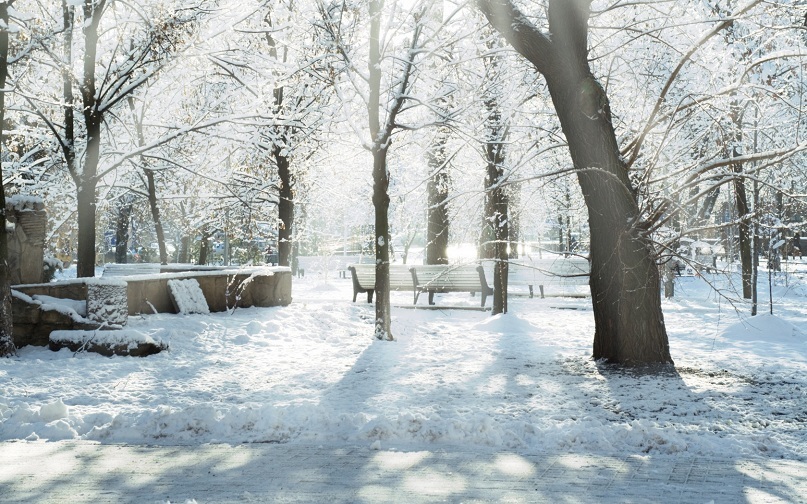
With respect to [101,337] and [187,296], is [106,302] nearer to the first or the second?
[101,337]

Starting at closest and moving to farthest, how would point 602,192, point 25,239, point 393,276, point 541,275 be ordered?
1. point 602,192
2. point 25,239
3. point 393,276
4. point 541,275

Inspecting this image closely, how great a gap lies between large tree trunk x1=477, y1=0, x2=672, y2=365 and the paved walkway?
10.6ft

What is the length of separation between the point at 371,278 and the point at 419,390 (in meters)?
9.69

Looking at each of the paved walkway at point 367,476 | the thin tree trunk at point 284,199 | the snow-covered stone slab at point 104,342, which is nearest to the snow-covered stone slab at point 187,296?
the snow-covered stone slab at point 104,342

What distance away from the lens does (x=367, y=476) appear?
4.52 metres

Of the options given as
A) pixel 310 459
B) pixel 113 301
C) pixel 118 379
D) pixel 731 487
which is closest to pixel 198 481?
pixel 310 459

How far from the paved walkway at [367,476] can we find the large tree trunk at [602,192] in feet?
10.6

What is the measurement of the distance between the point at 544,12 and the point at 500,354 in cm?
509

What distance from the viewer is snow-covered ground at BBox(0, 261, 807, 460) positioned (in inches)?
214

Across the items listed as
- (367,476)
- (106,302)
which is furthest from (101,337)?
(367,476)

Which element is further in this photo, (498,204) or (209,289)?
(209,289)

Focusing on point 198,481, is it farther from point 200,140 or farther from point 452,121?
point 200,140

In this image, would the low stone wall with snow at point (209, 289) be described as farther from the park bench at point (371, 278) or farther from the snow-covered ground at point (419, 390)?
the park bench at point (371, 278)

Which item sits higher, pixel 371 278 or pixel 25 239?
pixel 25 239
